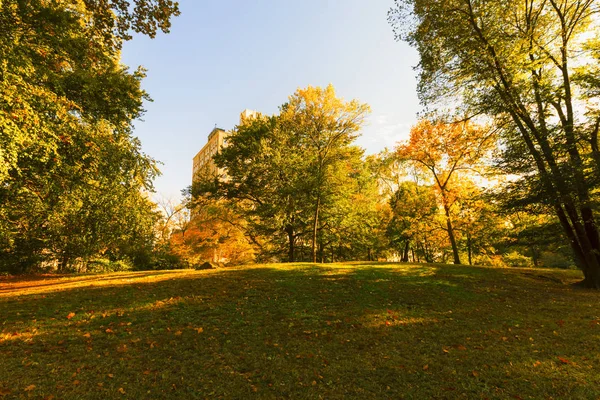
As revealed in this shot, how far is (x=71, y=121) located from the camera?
9844 mm

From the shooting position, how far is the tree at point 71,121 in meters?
7.87

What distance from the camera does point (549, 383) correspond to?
495cm

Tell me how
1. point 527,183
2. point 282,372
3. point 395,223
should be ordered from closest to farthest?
1. point 282,372
2. point 527,183
3. point 395,223

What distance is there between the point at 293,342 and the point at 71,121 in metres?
10.6

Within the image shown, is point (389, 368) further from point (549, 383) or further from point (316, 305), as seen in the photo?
point (316, 305)

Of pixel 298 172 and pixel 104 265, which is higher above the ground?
pixel 298 172

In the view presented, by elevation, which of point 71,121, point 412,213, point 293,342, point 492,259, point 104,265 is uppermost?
point 71,121

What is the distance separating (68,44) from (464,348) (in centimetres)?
1531

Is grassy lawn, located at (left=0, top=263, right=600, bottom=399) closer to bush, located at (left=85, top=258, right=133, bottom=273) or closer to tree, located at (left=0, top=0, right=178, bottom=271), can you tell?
tree, located at (left=0, top=0, right=178, bottom=271)

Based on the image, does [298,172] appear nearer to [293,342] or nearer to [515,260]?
[293,342]

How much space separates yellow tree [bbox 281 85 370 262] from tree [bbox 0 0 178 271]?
40.2 ft

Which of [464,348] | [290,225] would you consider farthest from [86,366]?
[290,225]

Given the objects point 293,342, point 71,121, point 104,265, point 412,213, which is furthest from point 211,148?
point 293,342

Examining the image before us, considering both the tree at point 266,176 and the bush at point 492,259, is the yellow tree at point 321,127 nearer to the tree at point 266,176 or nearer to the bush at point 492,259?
the tree at point 266,176
